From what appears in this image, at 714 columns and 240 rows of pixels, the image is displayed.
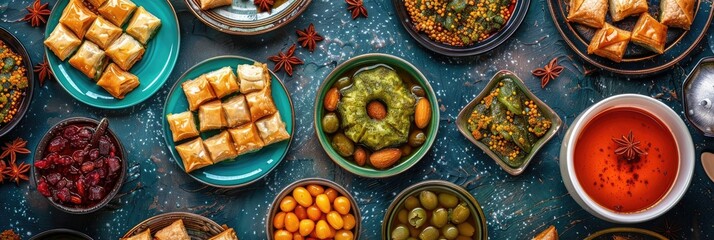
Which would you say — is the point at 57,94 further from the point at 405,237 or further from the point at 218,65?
the point at 405,237

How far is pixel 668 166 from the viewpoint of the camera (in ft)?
11.0

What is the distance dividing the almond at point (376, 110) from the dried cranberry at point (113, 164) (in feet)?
3.93

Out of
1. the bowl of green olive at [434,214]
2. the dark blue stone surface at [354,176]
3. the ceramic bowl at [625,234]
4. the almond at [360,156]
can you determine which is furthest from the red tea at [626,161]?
the almond at [360,156]

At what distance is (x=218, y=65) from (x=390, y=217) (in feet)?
3.60

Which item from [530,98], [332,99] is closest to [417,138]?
[332,99]

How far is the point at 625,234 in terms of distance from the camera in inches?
140

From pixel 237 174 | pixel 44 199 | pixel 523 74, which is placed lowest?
pixel 44 199

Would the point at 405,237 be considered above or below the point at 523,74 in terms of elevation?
below

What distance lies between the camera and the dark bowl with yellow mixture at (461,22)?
354 cm

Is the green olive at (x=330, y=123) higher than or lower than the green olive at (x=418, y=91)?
lower

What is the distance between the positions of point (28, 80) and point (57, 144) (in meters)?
0.37

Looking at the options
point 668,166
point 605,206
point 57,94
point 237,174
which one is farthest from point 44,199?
point 668,166

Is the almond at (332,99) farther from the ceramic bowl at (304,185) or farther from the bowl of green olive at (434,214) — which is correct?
the bowl of green olive at (434,214)

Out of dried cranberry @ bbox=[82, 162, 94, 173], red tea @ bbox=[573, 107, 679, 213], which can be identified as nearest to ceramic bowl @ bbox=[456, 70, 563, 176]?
red tea @ bbox=[573, 107, 679, 213]
